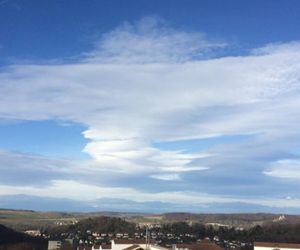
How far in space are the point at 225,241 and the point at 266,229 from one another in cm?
972

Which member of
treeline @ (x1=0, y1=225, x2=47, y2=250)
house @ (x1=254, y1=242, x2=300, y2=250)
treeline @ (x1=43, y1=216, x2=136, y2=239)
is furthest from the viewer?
treeline @ (x1=43, y1=216, x2=136, y2=239)

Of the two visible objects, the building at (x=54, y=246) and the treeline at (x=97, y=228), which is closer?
the building at (x=54, y=246)

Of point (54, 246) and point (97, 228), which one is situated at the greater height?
point (97, 228)

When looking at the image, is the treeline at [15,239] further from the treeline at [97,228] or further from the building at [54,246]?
the treeline at [97,228]

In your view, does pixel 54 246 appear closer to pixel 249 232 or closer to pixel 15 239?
pixel 15 239

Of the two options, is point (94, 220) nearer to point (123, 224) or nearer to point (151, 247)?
point (123, 224)

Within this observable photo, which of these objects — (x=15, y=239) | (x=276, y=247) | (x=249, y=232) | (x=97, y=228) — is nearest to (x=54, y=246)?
(x=15, y=239)

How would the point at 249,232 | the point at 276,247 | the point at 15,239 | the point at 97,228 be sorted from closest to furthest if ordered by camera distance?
1. the point at 276,247
2. the point at 249,232
3. the point at 15,239
4. the point at 97,228

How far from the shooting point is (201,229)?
159 m

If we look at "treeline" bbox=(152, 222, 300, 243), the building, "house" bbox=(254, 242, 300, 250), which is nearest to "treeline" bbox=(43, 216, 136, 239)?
"treeline" bbox=(152, 222, 300, 243)

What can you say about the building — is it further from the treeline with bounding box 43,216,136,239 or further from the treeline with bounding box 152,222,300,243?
the treeline with bounding box 152,222,300,243

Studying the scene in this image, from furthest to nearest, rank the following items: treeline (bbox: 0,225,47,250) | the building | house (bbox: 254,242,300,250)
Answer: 1. treeline (bbox: 0,225,47,250)
2. the building
3. house (bbox: 254,242,300,250)

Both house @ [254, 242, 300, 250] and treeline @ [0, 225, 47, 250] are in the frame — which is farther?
treeline @ [0, 225, 47, 250]

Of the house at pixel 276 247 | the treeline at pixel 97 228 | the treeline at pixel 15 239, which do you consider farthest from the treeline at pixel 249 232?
the treeline at pixel 15 239
